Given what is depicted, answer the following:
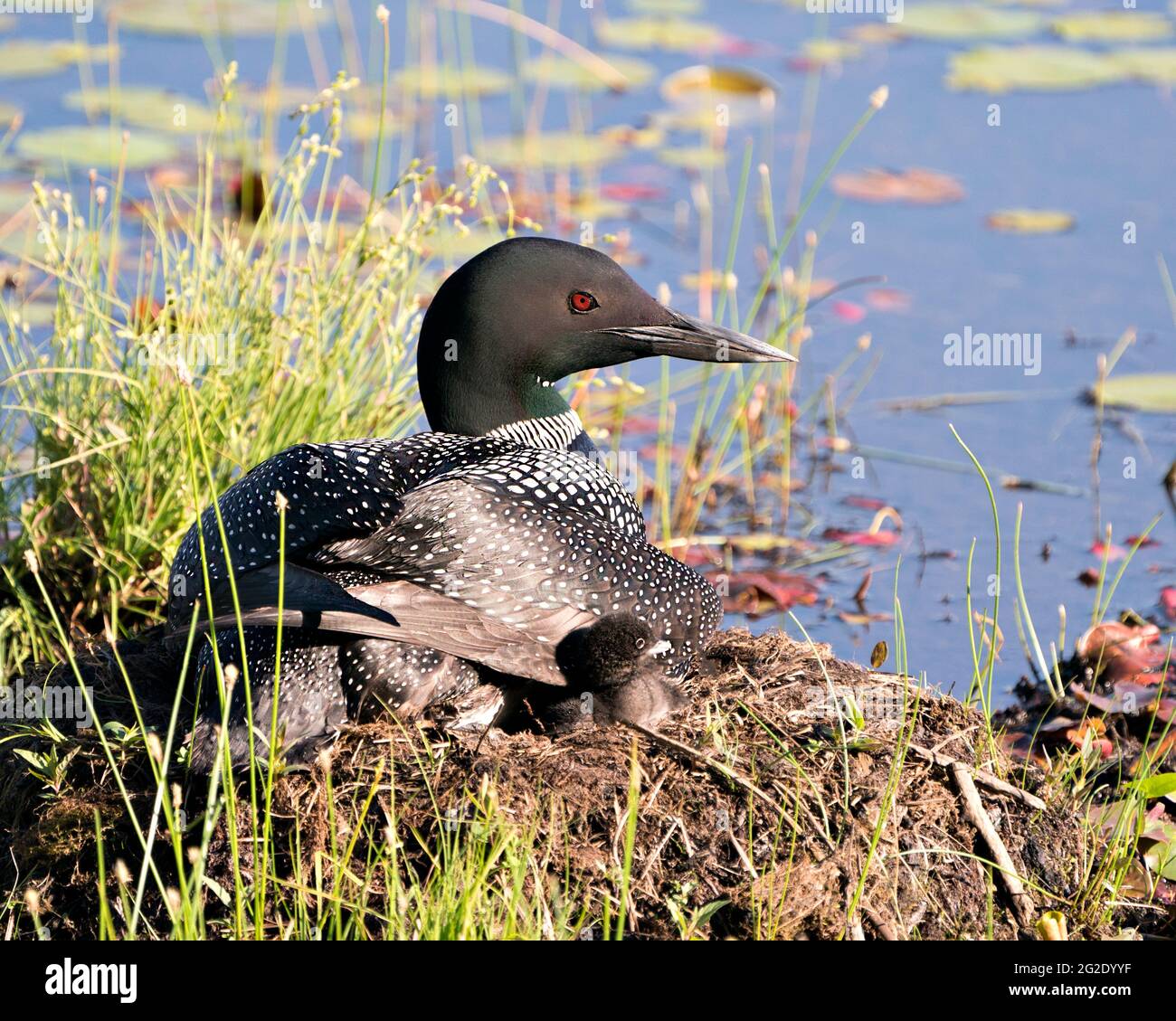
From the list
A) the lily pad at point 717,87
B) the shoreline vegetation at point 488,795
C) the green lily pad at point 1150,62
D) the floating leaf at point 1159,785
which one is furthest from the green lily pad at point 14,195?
the green lily pad at point 1150,62

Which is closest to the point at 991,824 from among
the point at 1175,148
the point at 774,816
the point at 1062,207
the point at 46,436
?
the point at 774,816

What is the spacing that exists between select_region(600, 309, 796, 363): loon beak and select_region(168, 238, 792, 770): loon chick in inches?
6.8

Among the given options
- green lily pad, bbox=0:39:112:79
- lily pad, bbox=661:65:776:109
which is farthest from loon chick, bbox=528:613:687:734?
green lily pad, bbox=0:39:112:79

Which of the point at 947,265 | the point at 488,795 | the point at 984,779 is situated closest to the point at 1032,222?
the point at 947,265

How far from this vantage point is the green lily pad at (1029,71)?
8422 mm

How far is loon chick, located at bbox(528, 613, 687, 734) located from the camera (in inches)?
135

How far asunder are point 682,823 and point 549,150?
4.95 m

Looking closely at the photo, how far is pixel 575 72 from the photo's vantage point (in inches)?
331
